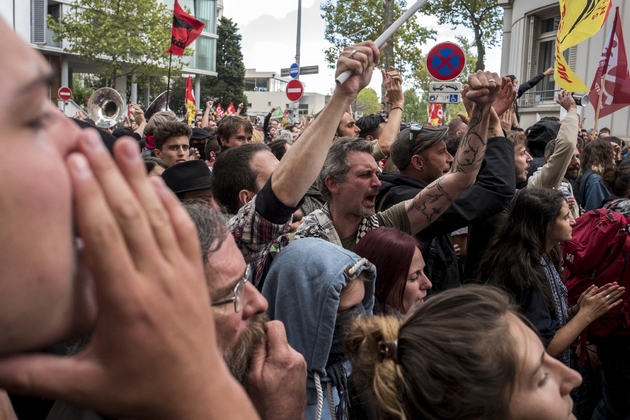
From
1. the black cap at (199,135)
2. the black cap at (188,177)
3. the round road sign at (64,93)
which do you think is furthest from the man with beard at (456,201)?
the round road sign at (64,93)

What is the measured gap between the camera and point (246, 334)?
182 cm

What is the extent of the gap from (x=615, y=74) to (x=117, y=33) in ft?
96.1

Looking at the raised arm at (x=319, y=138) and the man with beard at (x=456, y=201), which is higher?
the raised arm at (x=319, y=138)

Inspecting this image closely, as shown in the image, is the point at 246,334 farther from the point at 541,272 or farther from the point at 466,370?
the point at 541,272

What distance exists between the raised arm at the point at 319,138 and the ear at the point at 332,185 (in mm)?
1223

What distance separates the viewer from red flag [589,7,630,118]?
31.2ft

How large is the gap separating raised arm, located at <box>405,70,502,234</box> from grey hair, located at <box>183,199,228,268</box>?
1.95m

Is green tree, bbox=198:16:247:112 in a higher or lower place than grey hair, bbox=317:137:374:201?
higher

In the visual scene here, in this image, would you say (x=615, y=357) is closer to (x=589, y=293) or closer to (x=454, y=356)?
(x=589, y=293)

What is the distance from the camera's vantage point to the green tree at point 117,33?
33594 mm

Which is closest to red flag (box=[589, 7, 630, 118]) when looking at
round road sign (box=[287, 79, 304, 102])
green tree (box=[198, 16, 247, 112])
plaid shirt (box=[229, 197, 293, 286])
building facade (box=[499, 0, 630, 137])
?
round road sign (box=[287, 79, 304, 102])

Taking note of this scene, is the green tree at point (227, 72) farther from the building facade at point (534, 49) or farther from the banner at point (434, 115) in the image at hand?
the banner at point (434, 115)

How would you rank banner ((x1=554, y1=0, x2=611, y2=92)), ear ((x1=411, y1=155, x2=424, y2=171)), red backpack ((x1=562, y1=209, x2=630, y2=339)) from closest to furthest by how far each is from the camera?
red backpack ((x1=562, y1=209, x2=630, y2=339)), ear ((x1=411, y1=155, x2=424, y2=171)), banner ((x1=554, y1=0, x2=611, y2=92))

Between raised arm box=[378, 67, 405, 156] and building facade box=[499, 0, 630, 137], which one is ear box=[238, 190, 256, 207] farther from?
building facade box=[499, 0, 630, 137]
